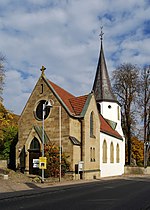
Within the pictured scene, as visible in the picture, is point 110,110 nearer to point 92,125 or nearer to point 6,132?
point 92,125

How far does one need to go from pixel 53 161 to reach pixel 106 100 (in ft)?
83.7

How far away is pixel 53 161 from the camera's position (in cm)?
3381

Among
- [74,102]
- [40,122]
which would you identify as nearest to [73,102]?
[74,102]

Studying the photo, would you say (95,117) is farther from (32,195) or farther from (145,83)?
(32,195)

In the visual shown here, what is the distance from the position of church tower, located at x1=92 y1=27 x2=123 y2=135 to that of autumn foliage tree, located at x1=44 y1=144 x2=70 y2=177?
22.9m

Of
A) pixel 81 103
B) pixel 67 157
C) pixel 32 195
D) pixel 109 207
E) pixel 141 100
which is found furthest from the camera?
pixel 141 100

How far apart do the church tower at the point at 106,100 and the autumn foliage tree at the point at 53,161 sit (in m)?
22.9

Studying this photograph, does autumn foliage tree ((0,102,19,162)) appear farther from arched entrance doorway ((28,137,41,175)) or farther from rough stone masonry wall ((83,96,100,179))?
rough stone masonry wall ((83,96,100,179))

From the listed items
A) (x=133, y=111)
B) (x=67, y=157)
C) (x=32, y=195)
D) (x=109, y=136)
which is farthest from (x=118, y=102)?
(x=32, y=195)

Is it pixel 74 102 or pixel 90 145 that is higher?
pixel 74 102

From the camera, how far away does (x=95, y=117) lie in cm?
4231

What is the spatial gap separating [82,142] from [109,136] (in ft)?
40.1

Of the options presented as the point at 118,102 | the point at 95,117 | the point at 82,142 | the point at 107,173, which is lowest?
the point at 107,173

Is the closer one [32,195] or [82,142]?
[32,195]
